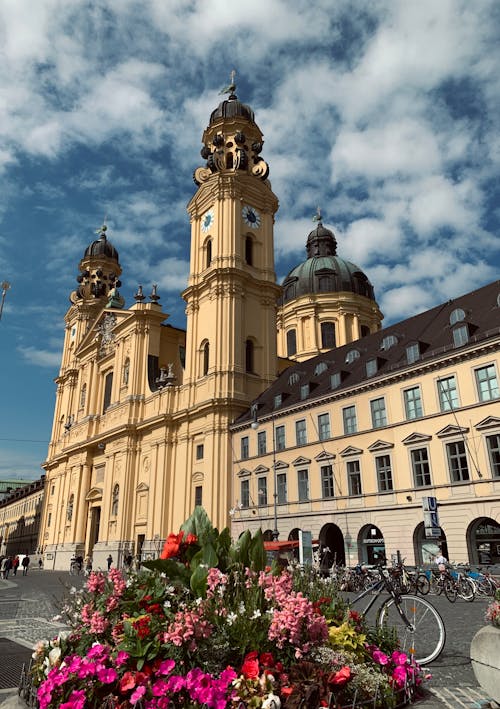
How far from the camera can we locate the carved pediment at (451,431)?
78.5 feet

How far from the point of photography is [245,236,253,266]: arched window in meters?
46.2

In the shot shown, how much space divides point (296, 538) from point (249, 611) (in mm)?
29330

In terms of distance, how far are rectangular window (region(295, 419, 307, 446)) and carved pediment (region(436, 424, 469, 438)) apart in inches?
382

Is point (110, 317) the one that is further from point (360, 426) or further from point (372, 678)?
point (372, 678)

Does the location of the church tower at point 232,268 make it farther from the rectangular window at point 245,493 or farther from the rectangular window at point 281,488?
the rectangular window at point 281,488

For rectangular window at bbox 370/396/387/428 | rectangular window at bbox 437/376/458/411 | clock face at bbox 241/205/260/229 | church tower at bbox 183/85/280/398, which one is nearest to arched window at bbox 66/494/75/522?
church tower at bbox 183/85/280/398

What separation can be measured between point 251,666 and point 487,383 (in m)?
21.9

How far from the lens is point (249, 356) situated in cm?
4316

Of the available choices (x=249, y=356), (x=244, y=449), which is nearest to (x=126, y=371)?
(x=249, y=356)

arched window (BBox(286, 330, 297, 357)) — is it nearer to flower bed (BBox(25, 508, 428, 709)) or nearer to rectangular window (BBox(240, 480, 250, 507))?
rectangular window (BBox(240, 480, 250, 507))

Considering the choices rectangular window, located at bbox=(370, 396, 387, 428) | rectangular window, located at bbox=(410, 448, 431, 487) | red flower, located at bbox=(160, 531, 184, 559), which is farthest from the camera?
rectangular window, located at bbox=(370, 396, 387, 428)

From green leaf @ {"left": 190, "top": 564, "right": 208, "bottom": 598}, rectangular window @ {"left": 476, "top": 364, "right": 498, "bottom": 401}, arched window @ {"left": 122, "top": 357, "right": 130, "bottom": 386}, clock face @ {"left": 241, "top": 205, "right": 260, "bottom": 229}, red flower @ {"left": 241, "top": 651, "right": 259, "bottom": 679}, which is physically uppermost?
clock face @ {"left": 241, "top": 205, "right": 260, "bottom": 229}

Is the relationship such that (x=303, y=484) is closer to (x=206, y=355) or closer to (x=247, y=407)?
(x=247, y=407)

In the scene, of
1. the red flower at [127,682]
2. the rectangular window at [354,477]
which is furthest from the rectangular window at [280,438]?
the red flower at [127,682]
